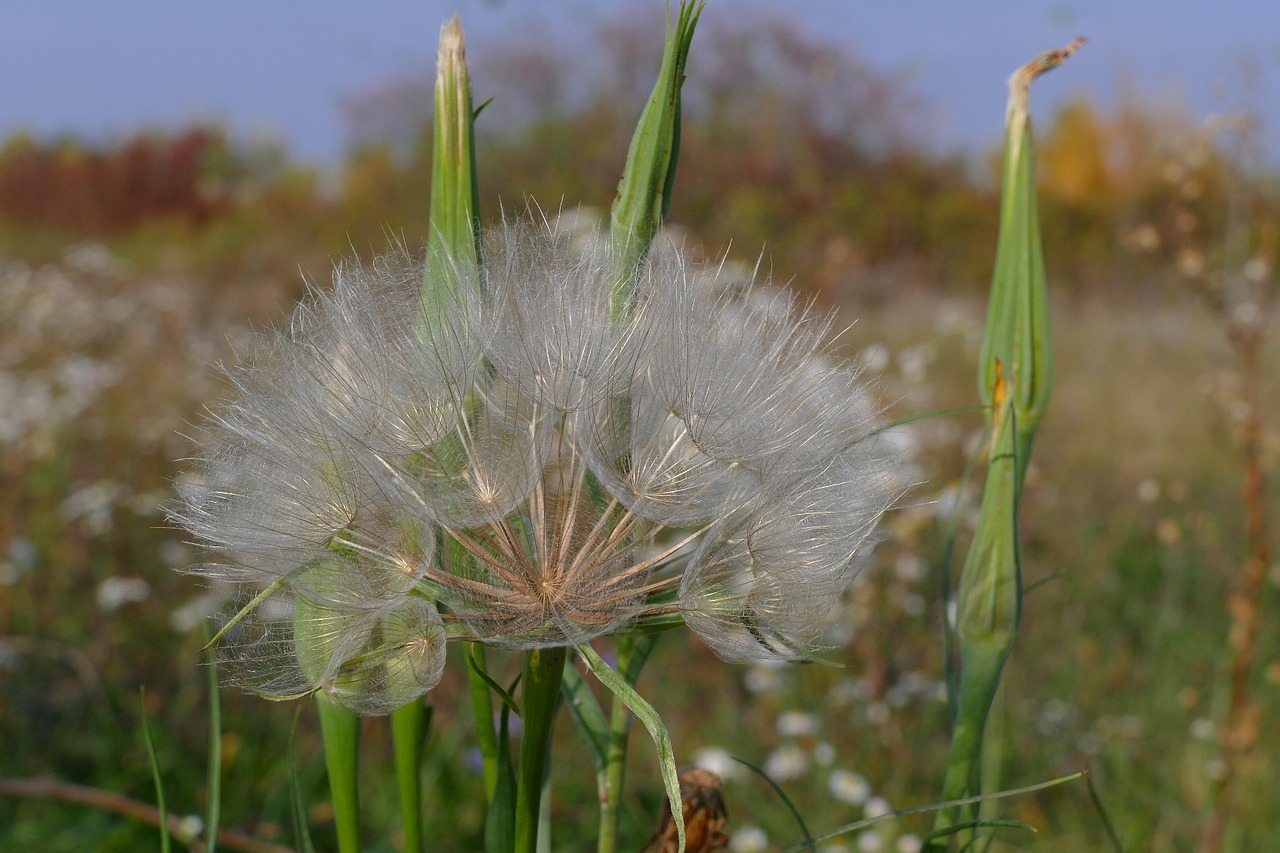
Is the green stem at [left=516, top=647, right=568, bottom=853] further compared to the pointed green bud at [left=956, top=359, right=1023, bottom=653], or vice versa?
the pointed green bud at [left=956, top=359, right=1023, bottom=653]

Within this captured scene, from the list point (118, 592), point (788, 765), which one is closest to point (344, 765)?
point (788, 765)

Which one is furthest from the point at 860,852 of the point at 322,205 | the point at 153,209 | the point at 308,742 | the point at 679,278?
the point at 153,209

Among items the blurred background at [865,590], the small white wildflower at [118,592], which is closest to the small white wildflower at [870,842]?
the blurred background at [865,590]

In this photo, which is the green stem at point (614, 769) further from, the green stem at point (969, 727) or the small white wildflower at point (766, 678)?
the small white wildflower at point (766, 678)

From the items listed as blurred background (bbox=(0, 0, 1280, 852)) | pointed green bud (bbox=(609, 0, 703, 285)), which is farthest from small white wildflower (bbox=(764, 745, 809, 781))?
pointed green bud (bbox=(609, 0, 703, 285))

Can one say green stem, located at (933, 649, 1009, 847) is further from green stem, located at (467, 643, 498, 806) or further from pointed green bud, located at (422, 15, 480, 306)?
pointed green bud, located at (422, 15, 480, 306)

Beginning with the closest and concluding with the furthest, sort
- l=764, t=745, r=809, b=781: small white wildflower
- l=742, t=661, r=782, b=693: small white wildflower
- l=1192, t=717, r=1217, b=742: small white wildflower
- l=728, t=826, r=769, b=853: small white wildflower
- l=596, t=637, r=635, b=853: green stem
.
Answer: l=596, t=637, r=635, b=853: green stem, l=728, t=826, r=769, b=853: small white wildflower, l=764, t=745, r=809, b=781: small white wildflower, l=1192, t=717, r=1217, b=742: small white wildflower, l=742, t=661, r=782, b=693: small white wildflower

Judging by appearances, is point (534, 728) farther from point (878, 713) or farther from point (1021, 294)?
point (878, 713)
